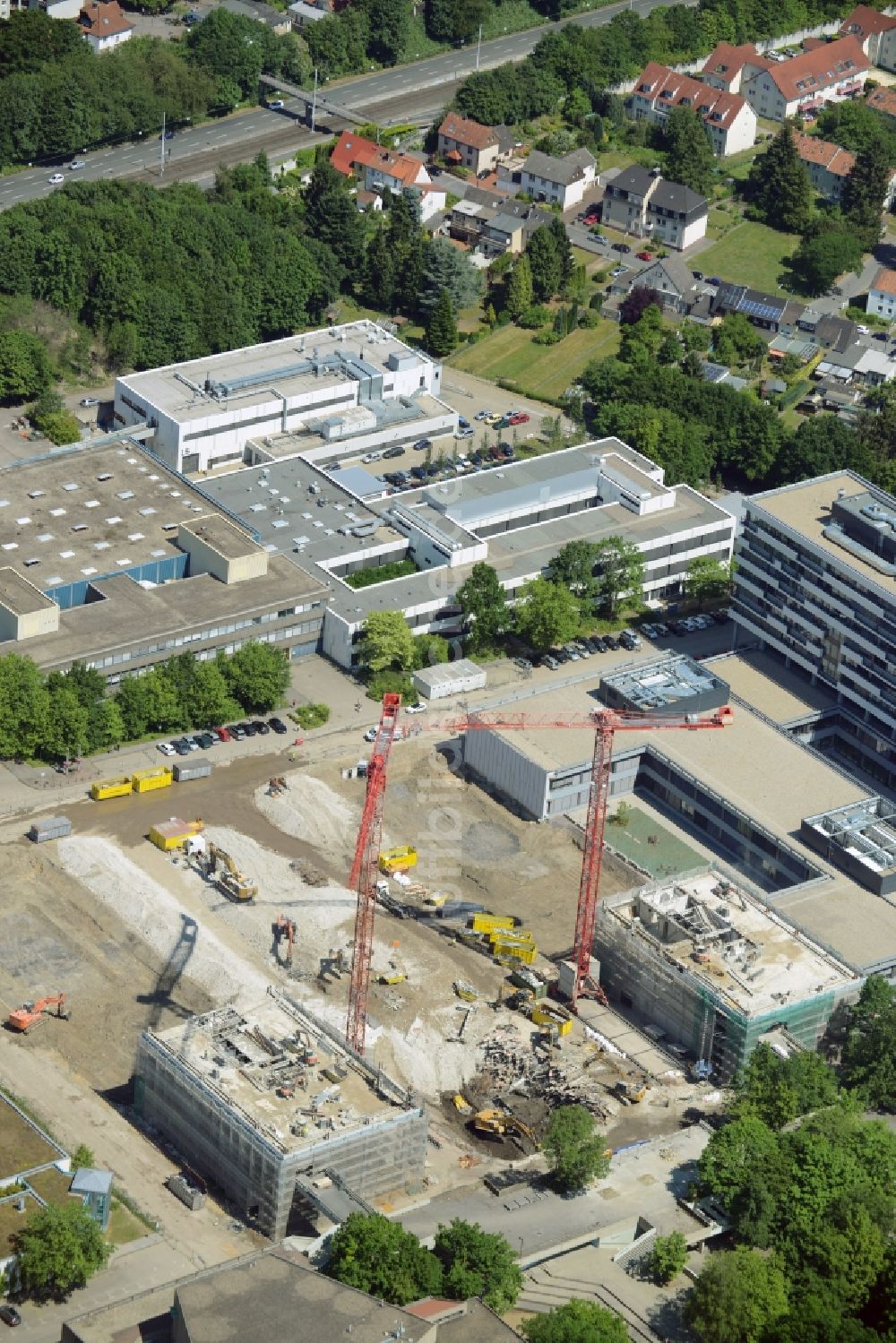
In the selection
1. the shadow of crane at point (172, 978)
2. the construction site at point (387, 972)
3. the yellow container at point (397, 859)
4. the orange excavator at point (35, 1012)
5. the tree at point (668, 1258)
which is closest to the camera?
the tree at point (668, 1258)

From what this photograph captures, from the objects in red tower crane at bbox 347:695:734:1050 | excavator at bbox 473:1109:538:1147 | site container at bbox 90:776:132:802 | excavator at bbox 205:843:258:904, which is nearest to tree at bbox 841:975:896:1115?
red tower crane at bbox 347:695:734:1050

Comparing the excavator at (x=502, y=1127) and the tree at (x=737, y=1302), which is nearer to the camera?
the tree at (x=737, y=1302)

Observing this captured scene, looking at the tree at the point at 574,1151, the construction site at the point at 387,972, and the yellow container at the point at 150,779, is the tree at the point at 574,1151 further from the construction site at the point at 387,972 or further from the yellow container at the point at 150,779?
the yellow container at the point at 150,779

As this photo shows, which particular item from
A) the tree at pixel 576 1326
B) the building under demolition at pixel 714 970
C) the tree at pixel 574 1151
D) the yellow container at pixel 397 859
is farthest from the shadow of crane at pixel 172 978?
the tree at pixel 576 1326

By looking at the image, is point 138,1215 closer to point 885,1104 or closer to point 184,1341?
point 184,1341

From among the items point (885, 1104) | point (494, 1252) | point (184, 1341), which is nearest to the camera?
point (184, 1341)

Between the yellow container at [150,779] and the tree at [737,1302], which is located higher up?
the tree at [737,1302]

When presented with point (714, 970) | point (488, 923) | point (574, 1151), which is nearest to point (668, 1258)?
point (574, 1151)

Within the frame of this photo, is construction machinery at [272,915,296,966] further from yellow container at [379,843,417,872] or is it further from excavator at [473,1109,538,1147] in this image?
excavator at [473,1109,538,1147]

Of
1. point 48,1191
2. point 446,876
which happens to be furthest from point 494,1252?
point 446,876
